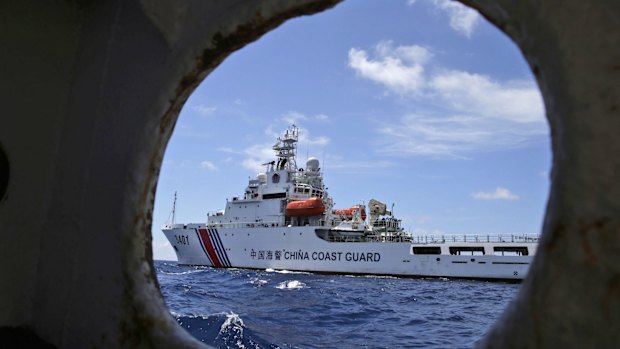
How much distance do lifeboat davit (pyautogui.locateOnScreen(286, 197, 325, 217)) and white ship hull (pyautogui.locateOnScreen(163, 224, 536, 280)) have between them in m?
0.92

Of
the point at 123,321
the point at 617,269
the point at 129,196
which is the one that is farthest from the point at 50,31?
the point at 617,269

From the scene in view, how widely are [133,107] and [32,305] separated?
0.85 metres

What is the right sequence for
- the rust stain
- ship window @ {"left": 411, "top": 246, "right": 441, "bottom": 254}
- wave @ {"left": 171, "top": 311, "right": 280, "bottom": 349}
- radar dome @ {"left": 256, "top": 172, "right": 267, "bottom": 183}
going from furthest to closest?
radar dome @ {"left": 256, "top": 172, "right": 267, "bottom": 183} < ship window @ {"left": 411, "top": 246, "right": 441, "bottom": 254} < wave @ {"left": 171, "top": 311, "right": 280, "bottom": 349} < the rust stain

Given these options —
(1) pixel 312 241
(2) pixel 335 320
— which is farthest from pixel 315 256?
(2) pixel 335 320

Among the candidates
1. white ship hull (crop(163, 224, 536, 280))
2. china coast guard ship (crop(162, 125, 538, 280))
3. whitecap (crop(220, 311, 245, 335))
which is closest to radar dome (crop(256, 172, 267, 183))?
china coast guard ship (crop(162, 125, 538, 280))

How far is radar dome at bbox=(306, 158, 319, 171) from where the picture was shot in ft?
81.9

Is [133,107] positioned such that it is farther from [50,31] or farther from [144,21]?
[50,31]

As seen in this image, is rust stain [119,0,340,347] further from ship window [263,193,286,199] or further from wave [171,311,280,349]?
ship window [263,193,286,199]

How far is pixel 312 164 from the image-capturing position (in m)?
25.0

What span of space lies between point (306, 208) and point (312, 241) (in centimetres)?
178

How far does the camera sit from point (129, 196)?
1.19m

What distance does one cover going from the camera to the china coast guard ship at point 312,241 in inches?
703

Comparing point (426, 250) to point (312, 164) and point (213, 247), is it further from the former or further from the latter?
point (213, 247)

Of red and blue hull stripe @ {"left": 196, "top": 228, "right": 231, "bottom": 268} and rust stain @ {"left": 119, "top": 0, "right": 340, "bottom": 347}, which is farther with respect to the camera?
red and blue hull stripe @ {"left": 196, "top": 228, "right": 231, "bottom": 268}
